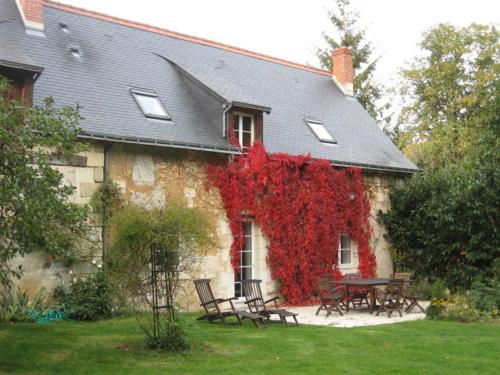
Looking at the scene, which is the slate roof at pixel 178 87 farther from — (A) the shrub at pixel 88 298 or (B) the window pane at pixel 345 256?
(A) the shrub at pixel 88 298

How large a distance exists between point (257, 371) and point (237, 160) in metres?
7.35

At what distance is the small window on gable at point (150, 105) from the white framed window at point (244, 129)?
1.67 metres

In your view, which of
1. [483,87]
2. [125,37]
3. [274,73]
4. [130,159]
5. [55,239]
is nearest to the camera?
[55,239]

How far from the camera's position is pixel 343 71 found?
20344mm

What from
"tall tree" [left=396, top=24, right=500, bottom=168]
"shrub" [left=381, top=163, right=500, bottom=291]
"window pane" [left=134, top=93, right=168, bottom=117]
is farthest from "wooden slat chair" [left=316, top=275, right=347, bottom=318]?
"tall tree" [left=396, top=24, right=500, bottom=168]

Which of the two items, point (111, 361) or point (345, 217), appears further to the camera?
point (345, 217)

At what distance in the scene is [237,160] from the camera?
13641 millimetres

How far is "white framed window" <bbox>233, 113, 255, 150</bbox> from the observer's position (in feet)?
45.8

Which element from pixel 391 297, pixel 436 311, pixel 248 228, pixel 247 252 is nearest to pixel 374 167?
pixel 248 228

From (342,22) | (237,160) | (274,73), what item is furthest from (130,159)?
(342,22)

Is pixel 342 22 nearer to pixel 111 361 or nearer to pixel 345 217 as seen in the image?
pixel 345 217

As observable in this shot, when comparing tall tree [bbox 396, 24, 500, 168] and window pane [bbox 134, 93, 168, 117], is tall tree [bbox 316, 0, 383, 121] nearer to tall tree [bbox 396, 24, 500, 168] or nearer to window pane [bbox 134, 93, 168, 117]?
tall tree [bbox 396, 24, 500, 168]

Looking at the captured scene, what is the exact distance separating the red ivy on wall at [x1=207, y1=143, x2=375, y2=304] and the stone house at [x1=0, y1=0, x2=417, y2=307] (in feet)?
0.96

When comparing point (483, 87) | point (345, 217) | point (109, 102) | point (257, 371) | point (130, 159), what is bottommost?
point (257, 371)
